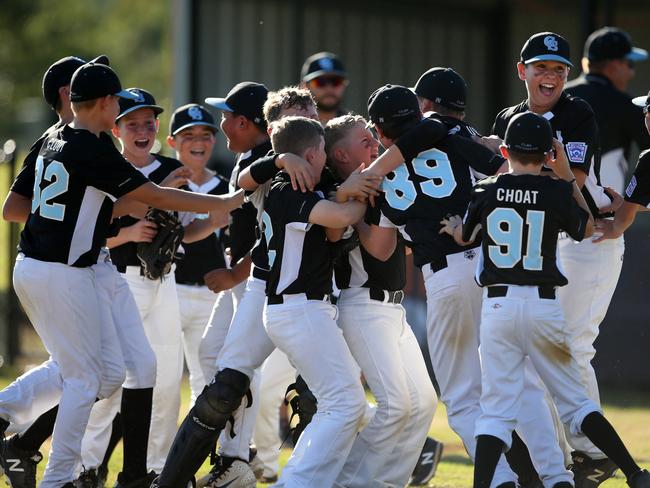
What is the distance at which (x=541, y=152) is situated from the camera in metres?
5.37

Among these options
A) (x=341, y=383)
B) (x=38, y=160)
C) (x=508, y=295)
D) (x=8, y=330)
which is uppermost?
(x=38, y=160)

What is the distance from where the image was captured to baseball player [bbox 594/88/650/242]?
629cm

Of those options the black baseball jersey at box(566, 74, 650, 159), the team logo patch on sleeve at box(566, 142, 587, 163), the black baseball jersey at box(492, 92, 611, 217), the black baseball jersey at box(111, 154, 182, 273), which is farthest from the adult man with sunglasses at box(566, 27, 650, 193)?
the black baseball jersey at box(111, 154, 182, 273)

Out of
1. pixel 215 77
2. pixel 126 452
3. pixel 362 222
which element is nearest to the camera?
pixel 362 222

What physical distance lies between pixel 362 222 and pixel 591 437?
4.92ft

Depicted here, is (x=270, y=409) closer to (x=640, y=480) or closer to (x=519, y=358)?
(x=519, y=358)

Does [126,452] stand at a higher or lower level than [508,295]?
lower

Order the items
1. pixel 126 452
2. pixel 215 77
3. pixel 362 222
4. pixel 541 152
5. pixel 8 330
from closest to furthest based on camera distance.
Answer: pixel 541 152 < pixel 362 222 < pixel 126 452 < pixel 8 330 < pixel 215 77

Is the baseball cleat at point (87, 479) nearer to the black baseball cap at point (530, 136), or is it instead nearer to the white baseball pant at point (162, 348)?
the white baseball pant at point (162, 348)

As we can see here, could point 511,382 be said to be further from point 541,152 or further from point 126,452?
point 126,452

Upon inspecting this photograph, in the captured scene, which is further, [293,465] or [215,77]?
[215,77]

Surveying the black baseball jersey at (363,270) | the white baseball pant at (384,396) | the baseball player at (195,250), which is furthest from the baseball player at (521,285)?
the baseball player at (195,250)

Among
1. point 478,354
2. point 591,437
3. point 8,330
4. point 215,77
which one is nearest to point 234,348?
point 478,354

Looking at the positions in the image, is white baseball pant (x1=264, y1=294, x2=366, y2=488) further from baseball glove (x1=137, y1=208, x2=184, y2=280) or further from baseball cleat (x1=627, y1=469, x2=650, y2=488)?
baseball glove (x1=137, y1=208, x2=184, y2=280)
